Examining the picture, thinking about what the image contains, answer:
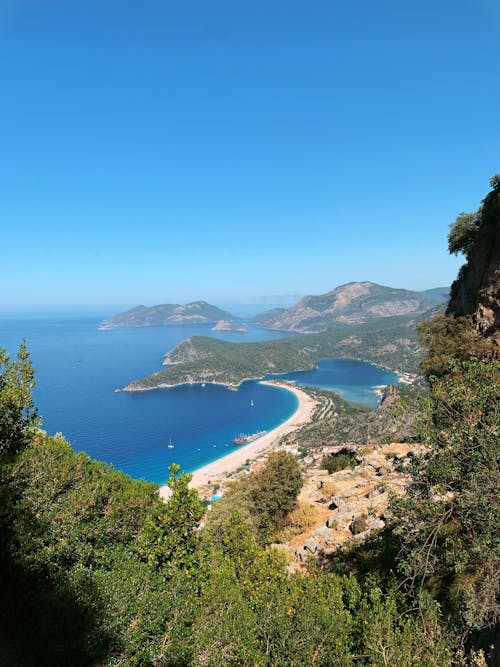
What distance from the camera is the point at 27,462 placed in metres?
13.0

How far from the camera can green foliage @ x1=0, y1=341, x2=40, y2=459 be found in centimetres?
1269

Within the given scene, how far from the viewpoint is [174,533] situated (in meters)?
11.7

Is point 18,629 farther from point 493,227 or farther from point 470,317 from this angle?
point 493,227

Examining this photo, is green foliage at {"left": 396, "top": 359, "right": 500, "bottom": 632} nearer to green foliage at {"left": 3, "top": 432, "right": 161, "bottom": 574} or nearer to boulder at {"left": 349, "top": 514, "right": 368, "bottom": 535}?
boulder at {"left": 349, "top": 514, "right": 368, "bottom": 535}

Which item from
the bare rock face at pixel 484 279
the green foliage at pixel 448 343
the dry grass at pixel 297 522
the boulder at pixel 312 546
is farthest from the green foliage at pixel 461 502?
the bare rock face at pixel 484 279

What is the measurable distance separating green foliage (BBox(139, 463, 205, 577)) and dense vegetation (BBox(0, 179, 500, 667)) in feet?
0.14

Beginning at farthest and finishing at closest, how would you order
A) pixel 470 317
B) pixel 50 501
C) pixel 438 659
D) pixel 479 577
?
pixel 470 317
pixel 50 501
pixel 479 577
pixel 438 659

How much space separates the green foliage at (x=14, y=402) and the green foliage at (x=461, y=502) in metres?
14.2

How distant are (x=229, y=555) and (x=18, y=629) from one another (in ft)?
23.1

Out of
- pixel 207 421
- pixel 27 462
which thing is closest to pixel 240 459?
pixel 207 421

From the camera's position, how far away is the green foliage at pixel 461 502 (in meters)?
7.62

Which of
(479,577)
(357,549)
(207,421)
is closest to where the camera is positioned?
(479,577)

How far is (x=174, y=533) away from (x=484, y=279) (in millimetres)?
29262

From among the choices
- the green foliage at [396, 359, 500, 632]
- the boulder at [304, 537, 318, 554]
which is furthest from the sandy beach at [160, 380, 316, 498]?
the green foliage at [396, 359, 500, 632]
